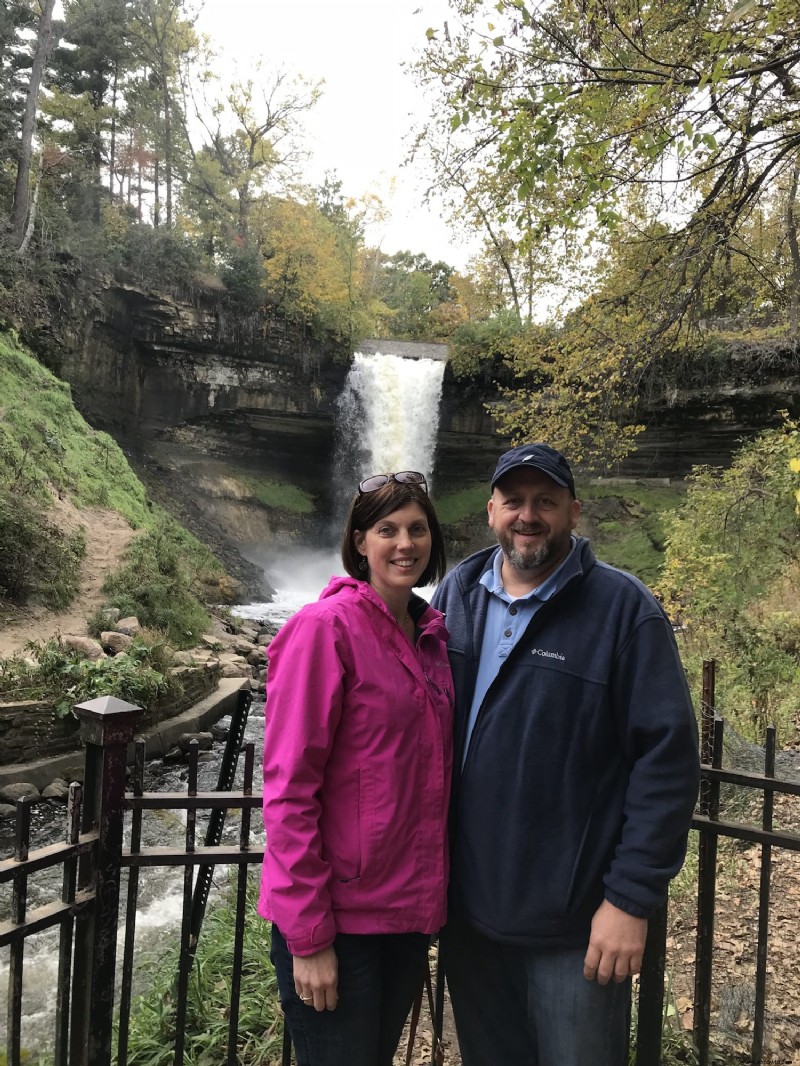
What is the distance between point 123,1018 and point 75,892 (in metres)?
0.53

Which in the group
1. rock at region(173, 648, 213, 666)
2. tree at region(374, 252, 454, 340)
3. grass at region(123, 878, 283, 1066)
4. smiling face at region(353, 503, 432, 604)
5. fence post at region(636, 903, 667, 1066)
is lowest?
rock at region(173, 648, 213, 666)

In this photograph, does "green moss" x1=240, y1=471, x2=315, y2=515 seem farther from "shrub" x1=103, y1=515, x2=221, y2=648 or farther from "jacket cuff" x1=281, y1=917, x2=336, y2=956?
"jacket cuff" x1=281, y1=917, x2=336, y2=956

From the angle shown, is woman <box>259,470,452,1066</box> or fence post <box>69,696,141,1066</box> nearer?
woman <box>259,470,452,1066</box>

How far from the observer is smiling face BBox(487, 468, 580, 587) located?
5.94ft

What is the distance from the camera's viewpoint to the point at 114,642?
9.16 metres

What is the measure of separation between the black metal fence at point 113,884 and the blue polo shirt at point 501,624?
0.78 m

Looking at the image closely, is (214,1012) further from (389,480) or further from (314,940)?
(389,480)

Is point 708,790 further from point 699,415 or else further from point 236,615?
point 699,415

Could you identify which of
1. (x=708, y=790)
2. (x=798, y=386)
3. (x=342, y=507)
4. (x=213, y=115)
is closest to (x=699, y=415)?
(x=798, y=386)

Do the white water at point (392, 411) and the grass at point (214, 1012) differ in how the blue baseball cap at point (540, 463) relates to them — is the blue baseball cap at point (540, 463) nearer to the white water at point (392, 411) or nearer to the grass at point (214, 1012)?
the grass at point (214, 1012)

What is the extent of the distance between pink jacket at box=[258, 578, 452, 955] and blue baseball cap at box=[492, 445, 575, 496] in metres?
0.56

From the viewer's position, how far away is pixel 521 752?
1.65 meters

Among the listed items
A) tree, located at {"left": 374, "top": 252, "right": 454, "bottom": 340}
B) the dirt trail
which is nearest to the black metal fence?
the dirt trail

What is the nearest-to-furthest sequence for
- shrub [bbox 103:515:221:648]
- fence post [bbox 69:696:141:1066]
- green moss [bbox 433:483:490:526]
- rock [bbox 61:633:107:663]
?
fence post [bbox 69:696:141:1066]
rock [bbox 61:633:107:663]
shrub [bbox 103:515:221:648]
green moss [bbox 433:483:490:526]
